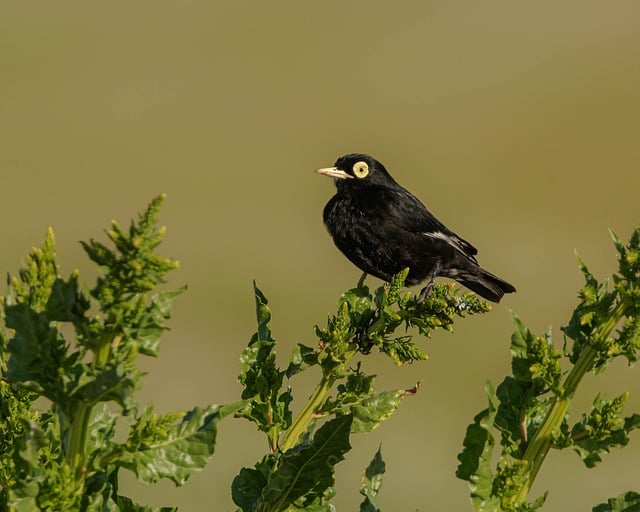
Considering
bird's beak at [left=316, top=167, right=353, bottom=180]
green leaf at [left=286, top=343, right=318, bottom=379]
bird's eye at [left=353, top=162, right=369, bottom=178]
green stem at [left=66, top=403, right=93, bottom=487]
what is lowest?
green stem at [left=66, top=403, right=93, bottom=487]

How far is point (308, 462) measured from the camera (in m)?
3.04

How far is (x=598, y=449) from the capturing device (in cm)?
292

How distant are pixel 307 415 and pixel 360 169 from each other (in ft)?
16.1

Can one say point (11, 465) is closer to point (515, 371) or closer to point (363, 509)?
point (363, 509)

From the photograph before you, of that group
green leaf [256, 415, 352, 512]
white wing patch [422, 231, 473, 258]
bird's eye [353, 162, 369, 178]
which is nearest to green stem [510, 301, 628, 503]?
green leaf [256, 415, 352, 512]

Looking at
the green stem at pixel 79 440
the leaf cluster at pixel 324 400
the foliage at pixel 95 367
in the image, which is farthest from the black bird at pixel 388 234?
the green stem at pixel 79 440

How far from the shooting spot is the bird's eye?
8.18 m

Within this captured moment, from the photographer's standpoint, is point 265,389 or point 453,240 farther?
point 453,240

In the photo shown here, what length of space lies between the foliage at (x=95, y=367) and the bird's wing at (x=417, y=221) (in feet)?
17.1

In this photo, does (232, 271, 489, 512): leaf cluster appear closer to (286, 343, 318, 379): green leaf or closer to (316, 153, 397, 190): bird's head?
(286, 343, 318, 379): green leaf

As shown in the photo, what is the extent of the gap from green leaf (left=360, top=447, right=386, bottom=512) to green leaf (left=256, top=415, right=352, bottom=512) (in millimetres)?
316

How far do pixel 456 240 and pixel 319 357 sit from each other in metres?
4.87

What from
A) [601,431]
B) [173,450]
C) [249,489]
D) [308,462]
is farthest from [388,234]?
[173,450]

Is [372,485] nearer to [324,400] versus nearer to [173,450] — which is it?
[324,400]
